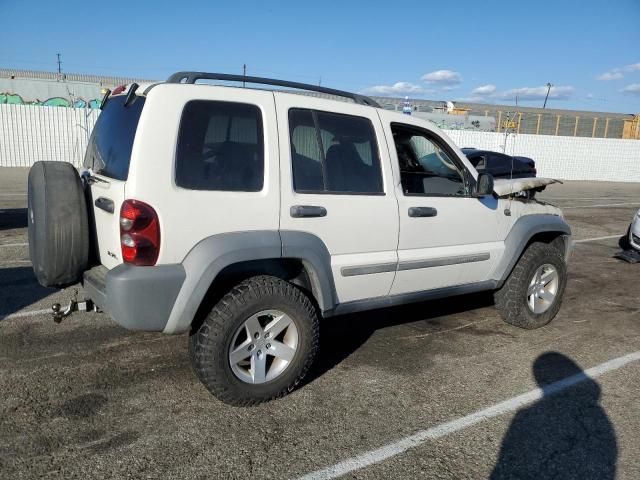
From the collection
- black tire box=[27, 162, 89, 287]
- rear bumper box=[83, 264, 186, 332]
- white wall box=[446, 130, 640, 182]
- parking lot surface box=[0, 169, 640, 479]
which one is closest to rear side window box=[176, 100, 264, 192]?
rear bumper box=[83, 264, 186, 332]

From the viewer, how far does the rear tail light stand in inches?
113

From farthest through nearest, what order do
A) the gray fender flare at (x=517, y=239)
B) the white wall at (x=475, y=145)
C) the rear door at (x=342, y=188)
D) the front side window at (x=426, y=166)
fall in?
the white wall at (x=475, y=145), the gray fender flare at (x=517, y=239), the front side window at (x=426, y=166), the rear door at (x=342, y=188)

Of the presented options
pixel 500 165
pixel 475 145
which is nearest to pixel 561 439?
pixel 500 165

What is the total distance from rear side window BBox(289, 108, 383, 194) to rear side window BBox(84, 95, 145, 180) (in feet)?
3.15

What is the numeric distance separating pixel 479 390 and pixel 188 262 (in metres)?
2.16

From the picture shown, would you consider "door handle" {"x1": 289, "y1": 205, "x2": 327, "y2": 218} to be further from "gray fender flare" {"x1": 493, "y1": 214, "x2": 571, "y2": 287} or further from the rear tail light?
"gray fender flare" {"x1": 493, "y1": 214, "x2": 571, "y2": 287}

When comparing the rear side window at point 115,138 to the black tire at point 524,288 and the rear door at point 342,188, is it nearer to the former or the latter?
the rear door at point 342,188

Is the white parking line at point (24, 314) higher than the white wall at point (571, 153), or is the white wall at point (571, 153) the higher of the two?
the white wall at point (571, 153)

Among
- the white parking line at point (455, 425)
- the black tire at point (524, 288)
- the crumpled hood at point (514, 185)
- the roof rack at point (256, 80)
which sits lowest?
the white parking line at point (455, 425)

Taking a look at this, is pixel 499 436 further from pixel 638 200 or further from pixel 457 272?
pixel 638 200

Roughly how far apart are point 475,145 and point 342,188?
23.3 metres

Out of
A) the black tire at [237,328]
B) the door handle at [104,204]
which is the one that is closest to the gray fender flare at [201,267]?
the black tire at [237,328]

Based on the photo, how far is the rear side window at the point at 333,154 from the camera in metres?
3.45

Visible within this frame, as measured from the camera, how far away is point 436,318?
5.20 m
